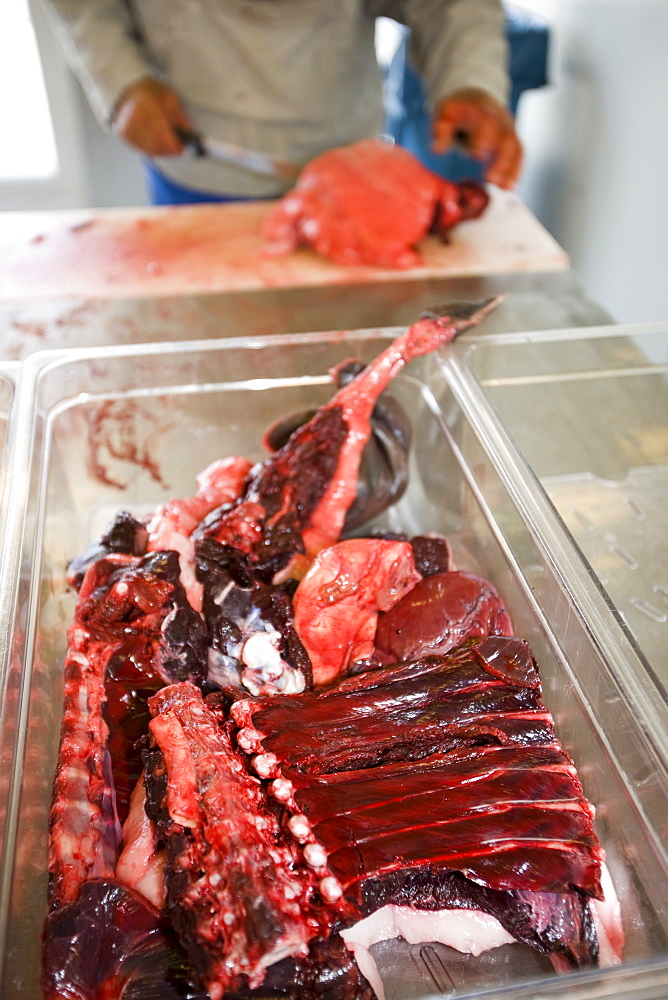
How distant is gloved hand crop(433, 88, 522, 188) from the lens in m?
2.36

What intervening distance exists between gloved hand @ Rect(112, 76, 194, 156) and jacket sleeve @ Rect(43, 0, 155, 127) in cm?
4

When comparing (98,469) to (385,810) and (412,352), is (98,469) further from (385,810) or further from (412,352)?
(385,810)

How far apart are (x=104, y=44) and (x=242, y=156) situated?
51cm

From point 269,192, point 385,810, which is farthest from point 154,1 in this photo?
point 385,810

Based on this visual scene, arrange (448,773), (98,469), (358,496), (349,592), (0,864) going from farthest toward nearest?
(98,469) → (358,496) → (349,592) → (448,773) → (0,864)

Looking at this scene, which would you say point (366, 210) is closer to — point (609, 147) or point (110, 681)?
point (609, 147)

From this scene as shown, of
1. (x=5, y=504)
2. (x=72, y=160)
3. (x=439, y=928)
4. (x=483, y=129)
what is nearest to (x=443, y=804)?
(x=439, y=928)

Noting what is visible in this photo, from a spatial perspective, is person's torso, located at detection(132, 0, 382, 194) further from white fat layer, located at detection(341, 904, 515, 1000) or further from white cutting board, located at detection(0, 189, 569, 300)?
white fat layer, located at detection(341, 904, 515, 1000)

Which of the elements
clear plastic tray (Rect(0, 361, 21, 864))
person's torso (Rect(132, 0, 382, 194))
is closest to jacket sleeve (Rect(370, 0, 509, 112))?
person's torso (Rect(132, 0, 382, 194))

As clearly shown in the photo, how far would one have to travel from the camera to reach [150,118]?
243cm

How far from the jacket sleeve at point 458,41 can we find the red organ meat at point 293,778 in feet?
6.02

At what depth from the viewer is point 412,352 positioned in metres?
1.31

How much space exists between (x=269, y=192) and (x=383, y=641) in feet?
7.05

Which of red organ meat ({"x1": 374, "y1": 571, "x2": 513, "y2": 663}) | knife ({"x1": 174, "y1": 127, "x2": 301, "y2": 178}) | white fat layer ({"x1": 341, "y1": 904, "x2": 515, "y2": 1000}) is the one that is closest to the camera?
A: white fat layer ({"x1": 341, "y1": 904, "x2": 515, "y2": 1000})
